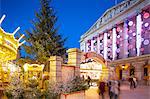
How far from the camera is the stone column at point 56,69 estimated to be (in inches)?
617

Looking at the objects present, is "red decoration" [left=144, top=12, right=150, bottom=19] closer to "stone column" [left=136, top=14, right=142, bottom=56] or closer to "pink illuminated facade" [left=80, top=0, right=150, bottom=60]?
"pink illuminated facade" [left=80, top=0, right=150, bottom=60]

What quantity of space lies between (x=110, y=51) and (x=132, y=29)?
27.2 ft

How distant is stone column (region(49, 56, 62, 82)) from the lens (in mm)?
15680

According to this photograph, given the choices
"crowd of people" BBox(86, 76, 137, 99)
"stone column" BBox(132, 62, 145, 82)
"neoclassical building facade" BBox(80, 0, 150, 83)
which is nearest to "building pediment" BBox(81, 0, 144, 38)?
"neoclassical building facade" BBox(80, 0, 150, 83)

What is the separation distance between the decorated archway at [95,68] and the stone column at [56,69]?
4.98 meters

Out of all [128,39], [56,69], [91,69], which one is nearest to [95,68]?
[91,69]

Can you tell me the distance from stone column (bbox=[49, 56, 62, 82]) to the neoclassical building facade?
1876 centimetres

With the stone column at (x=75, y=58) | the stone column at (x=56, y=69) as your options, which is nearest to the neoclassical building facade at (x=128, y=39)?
the stone column at (x=75, y=58)

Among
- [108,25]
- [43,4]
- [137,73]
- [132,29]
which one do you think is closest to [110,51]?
[108,25]

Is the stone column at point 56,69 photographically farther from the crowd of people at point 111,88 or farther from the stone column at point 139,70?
the stone column at point 139,70

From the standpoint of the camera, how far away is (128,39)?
44.1 metres

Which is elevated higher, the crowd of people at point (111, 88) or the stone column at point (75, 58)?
the stone column at point (75, 58)

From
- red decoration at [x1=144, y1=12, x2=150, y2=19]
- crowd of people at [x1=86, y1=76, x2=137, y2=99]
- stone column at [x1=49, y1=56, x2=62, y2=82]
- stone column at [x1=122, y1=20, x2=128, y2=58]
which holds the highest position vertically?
red decoration at [x1=144, y1=12, x2=150, y2=19]

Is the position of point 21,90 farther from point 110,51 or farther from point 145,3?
point 110,51
